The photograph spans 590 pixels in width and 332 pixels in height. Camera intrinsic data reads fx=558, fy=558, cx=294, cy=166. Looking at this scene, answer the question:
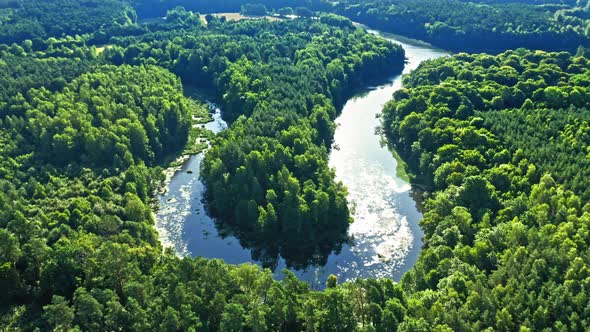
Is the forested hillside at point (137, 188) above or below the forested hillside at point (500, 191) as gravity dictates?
below

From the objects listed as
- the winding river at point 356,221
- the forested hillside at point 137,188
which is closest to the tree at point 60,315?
the forested hillside at point 137,188

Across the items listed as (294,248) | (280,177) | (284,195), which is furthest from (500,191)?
(280,177)

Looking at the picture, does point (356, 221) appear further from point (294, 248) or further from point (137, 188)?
point (137, 188)

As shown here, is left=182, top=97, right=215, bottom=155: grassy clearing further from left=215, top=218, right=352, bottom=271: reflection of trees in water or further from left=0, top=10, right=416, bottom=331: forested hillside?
left=215, top=218, right=352, bottom=271: reflection of trees in water

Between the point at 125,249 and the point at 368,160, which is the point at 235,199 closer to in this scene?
the point at 125,249

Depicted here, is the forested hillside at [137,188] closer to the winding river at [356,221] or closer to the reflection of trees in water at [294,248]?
the reflection of trees in water at [294,248]
